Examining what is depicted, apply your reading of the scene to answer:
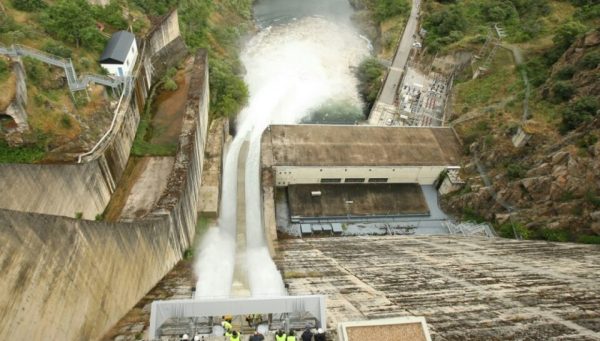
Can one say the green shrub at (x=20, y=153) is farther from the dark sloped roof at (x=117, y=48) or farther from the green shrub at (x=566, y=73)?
the green shrub at (x=566, y=73)

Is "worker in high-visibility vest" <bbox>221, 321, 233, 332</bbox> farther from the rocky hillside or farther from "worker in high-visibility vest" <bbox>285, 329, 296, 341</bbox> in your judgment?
the rocky hillside

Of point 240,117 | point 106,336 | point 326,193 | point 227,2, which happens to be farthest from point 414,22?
point 106,336

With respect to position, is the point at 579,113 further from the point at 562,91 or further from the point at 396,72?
the point at 396,72

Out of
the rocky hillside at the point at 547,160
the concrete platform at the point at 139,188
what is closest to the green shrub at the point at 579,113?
the rocky hillside at the point at 547,160

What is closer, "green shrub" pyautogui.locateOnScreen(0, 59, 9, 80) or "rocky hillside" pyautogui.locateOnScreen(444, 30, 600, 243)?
"green shrub" pyautogui.locateOnScreen(0, 59, 9, 80)

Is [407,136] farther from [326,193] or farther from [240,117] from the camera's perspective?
[240,117]

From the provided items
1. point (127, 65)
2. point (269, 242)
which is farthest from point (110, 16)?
point (269, 242)

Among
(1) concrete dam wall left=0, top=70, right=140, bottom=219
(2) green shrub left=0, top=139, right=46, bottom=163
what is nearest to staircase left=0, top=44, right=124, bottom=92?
(1) concrete dam wall left=0, top=70, right=140, bottom=219
